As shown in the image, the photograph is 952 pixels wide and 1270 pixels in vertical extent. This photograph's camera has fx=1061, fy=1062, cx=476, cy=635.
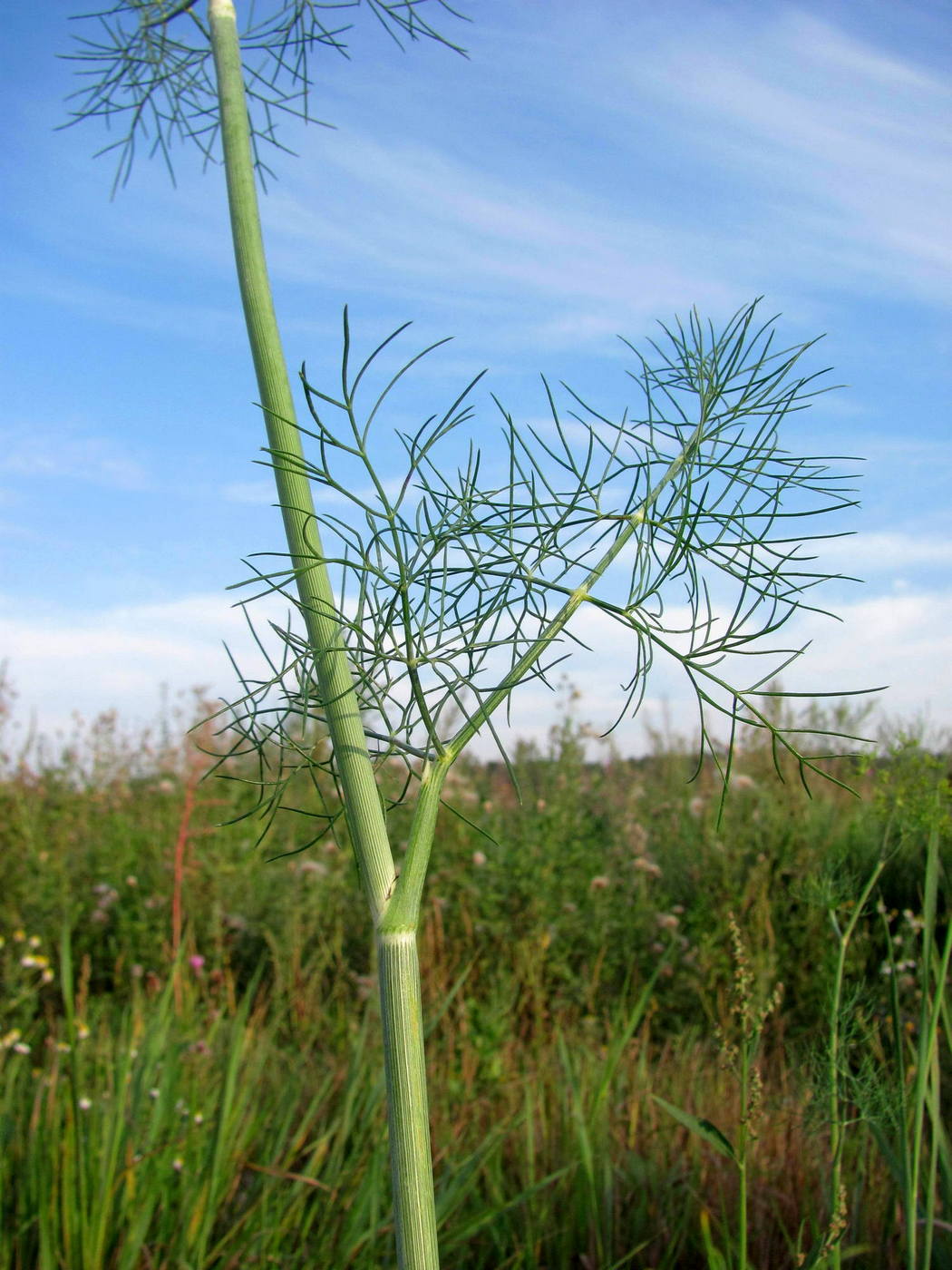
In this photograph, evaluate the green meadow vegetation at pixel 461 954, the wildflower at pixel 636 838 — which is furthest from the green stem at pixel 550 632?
the wildflower at pixel 636 838

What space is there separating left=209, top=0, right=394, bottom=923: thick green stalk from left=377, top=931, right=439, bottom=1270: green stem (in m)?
0.05

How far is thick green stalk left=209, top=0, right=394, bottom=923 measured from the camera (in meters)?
0.93

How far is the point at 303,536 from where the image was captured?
0.99 m

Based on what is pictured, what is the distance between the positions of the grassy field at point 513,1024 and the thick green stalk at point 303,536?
200 millimetres

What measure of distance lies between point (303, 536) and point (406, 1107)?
0.50 meters

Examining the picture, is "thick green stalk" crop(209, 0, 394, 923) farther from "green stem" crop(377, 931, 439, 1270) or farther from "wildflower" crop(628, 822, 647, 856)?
"wildflower" crop(628, 822, 647, 856)

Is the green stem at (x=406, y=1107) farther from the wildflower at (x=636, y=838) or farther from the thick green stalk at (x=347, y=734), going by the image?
the wildflower at (x=636, y=838)

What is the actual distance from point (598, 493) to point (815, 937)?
3888 millimetres

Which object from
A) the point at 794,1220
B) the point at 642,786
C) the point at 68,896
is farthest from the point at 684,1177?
the point at 642,786

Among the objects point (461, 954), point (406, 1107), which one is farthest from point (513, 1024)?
point (406, 1107)

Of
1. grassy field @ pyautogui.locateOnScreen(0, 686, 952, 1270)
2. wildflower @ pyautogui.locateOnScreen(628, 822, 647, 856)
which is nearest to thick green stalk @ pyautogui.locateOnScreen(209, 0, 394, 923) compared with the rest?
grassy field @ pyautogui.locateOnScreen(0, 686, 952, 1270)

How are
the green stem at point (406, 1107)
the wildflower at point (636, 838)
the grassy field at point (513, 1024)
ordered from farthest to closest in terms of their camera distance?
the wildflower at point (636, 838) < the grassy field at point (513, 1024) < the green stem at point (406, 1107)

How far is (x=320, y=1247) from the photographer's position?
2.27 metres

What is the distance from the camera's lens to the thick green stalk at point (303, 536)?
3.05 feet
